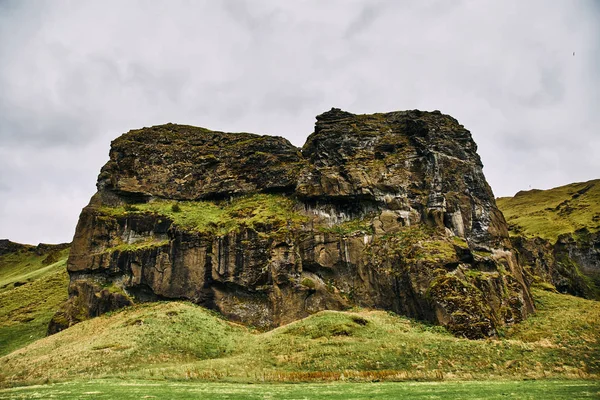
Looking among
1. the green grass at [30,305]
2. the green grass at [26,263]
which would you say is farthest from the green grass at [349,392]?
the green grass at [26,263]

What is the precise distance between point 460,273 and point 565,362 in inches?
893

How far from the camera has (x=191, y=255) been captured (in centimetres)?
6681

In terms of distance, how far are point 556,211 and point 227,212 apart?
143 m

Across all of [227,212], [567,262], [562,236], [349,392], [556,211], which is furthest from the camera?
[556,211]

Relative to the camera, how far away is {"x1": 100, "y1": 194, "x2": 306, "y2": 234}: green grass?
70.1m

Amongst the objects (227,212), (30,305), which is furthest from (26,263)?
(227,212)

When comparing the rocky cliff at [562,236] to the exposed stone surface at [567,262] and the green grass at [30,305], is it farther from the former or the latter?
the green grass at [30,305]

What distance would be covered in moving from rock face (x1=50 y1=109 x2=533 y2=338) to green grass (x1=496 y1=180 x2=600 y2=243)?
75.0m

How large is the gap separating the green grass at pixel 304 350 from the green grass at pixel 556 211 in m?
83.9

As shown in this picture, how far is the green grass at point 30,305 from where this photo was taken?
6812 centimetres

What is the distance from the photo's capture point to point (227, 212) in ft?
255

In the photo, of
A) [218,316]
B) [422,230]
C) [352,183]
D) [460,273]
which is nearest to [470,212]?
[422,230]

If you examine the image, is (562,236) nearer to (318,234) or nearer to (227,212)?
(318,234)

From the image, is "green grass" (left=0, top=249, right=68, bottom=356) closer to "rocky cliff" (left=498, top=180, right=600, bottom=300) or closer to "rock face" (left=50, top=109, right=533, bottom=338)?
"rock face" (left=50, top=109, right=533, bottom=338)
